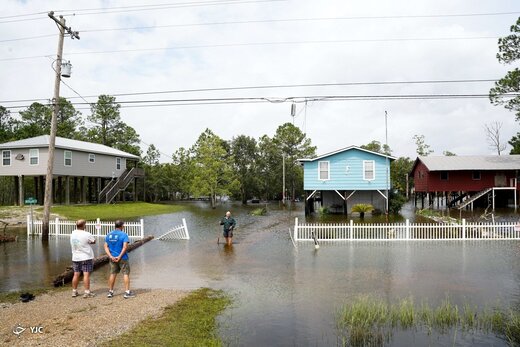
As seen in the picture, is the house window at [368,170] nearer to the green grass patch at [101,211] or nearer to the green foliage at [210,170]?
the green grass patch at [101,211]

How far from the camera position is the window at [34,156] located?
3762 cm

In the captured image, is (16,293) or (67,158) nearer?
(16,293)

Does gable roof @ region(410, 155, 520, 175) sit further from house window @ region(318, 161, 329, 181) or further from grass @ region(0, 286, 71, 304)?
grass @ region(0, 286, 71, 304)

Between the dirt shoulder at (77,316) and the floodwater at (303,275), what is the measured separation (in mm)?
1434

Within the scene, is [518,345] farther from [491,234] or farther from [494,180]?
[494,180]

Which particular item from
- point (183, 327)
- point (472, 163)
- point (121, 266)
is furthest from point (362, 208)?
point (183, 327)

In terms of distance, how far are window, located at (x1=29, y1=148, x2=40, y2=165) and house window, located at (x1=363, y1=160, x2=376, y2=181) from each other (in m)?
30.3

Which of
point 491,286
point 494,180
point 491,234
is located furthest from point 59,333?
point 494,180

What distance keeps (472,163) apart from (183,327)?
41261mm

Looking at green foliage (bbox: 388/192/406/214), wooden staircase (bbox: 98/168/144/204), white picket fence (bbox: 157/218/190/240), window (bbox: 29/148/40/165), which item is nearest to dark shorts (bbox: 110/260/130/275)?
white picket fence (bbox: 157/218/190/240)

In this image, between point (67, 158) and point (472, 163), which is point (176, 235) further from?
point (472, 163)

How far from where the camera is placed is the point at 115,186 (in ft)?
154

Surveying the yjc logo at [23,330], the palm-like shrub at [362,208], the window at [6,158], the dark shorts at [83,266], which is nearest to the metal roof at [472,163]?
the palm-like shrub at [362,208]

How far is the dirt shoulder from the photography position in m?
7.46
